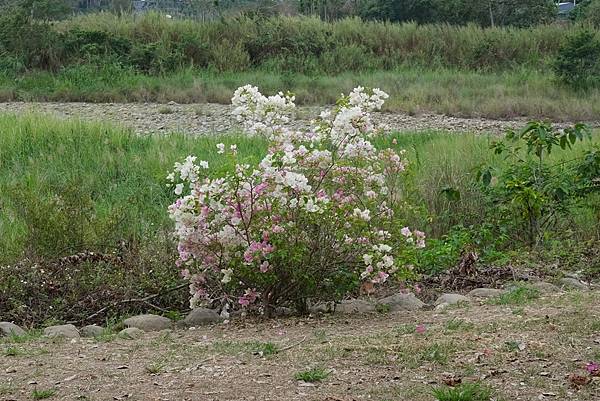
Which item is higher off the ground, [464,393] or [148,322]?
[464,393]

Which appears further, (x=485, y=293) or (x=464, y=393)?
(x=485, y=293)

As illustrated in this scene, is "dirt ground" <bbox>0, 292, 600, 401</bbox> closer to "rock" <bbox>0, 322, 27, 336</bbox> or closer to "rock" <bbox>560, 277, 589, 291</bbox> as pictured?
"rock" <bbox>0, 322, 27, 336</bbox>

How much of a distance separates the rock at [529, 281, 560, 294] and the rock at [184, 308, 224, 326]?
1.96 meters

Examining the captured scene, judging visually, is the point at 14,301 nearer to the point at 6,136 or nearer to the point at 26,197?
the point at 26,197

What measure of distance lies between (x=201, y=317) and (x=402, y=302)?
119cm

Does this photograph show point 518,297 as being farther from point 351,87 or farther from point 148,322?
point 351,87

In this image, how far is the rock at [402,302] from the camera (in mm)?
5000

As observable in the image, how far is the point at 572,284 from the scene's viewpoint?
5535 millimetres

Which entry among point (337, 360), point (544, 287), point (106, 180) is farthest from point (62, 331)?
point (106, 180)

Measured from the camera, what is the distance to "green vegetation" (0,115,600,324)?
548cm

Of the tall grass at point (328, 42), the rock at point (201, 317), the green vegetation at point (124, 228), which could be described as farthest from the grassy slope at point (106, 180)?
the tall grass at point (328, 42)

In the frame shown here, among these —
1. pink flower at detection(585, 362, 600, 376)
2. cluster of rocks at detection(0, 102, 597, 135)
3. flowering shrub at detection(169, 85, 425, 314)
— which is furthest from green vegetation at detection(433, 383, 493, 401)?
cluster of rocks at detection(0, 102, 597, 135)

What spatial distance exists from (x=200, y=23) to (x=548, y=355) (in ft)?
78.2

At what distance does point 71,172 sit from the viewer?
8766 mm
